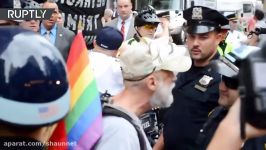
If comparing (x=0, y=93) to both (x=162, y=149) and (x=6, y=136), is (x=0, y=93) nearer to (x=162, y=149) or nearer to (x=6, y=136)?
(x=6, y=136)

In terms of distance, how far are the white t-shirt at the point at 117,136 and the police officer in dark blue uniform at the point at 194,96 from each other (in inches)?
62.3

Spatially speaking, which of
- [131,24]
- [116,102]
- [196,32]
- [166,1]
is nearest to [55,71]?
[116,102]

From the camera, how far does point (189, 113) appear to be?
13.6 ft

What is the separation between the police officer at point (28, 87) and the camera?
1.66 m

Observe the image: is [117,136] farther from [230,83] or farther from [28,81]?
[230,83]

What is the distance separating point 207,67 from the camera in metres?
4.36

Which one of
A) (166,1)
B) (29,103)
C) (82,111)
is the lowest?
(166,1)

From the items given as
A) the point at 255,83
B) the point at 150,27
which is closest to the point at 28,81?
the point at 255,83

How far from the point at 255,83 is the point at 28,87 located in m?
0.71

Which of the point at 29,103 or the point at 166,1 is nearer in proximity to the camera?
the point at 29,103

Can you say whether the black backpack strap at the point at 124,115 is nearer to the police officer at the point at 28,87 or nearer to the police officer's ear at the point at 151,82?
the police officer's ear at the point at 151,82

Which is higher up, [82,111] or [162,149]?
[82,111]

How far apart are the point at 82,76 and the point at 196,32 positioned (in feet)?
7.93

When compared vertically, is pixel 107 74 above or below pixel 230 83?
below
